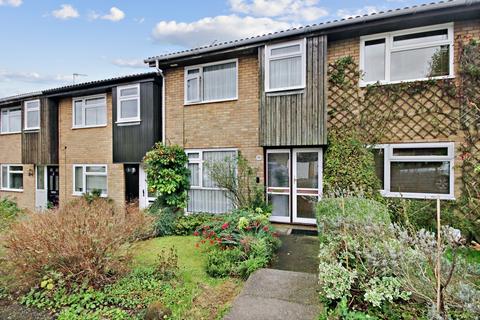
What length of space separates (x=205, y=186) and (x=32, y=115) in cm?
1041

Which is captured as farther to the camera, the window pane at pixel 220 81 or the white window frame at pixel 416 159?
the window pane at pixel 220 81

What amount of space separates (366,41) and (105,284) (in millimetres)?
8539

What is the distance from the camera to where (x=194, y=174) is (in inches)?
374

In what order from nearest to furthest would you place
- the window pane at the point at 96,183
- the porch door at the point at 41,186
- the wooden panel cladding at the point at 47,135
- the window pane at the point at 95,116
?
1. the window pane at the point at 95,116
2. the window pane at the point at 96,183
3. the wooden panel cladding at the point at 47,135
4. the porch door at the point at 41,186

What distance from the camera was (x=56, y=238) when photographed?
171 inches

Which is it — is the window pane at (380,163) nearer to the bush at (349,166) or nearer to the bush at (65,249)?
the bush at (349,166)

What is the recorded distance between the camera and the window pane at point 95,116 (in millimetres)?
11363

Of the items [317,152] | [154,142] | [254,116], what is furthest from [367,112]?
Result: [154,142]

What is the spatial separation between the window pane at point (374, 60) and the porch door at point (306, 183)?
8.32 ft

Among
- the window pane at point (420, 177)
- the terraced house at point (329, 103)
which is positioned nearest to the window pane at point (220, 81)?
the terraced house at point (329, 103)

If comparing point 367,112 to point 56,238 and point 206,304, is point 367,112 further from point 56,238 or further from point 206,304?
point 56,238

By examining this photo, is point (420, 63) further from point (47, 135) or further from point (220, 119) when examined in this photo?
point (47, 135)

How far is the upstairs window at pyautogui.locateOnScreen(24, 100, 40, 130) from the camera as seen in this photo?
501 inches

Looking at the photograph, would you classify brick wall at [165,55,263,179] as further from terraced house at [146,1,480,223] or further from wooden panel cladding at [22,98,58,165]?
wooden panel cladding at [22,98,58,165]
